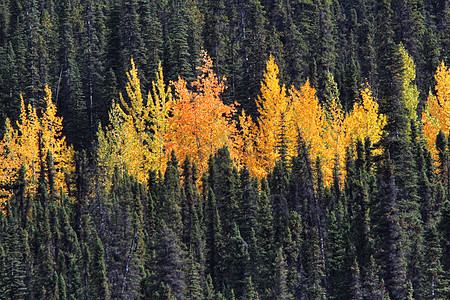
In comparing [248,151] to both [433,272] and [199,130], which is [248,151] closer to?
[199,130]

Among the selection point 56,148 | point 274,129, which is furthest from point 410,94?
point 56,148

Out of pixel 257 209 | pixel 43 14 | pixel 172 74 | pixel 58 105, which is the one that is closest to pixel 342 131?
pixel 257 209

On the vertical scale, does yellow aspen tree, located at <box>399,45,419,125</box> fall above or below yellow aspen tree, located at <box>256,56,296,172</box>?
above

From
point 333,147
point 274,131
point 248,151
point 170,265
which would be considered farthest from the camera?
point 248,151

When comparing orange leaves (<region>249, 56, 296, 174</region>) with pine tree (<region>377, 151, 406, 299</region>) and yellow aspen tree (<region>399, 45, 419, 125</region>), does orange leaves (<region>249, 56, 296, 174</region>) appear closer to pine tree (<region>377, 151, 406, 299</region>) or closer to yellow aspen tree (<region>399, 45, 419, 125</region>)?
yellow aspen tree (<region>399, 45, 419, 125</region>)

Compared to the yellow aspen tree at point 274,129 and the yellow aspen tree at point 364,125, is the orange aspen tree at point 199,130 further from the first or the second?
the yellow aspen tree at point 364,125

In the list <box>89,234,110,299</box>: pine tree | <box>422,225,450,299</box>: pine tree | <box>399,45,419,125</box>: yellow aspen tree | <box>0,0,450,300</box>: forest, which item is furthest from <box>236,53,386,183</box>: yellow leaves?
<box>89,234,110,299</box>: pine tree

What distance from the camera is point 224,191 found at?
49812 mm

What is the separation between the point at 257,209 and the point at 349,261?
866cm

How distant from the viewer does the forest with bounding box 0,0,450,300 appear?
41.6 metres

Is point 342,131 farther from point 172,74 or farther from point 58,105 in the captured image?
point 58,105

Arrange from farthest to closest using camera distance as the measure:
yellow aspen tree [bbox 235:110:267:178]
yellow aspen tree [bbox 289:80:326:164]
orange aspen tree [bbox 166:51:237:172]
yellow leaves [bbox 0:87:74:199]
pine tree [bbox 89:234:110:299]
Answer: yellow leaves [bbox 0:87:74:199] → yellow aspen tree [bbox 235:110:267:178] → orange aspen tree [bbox 166:51:237:172] → yellow aspen tree [bbox 289:80:326:164] → pine tree [bbox 89:234:110:299]

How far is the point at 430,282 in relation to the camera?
41094mm

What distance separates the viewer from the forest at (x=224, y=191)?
136 ft
